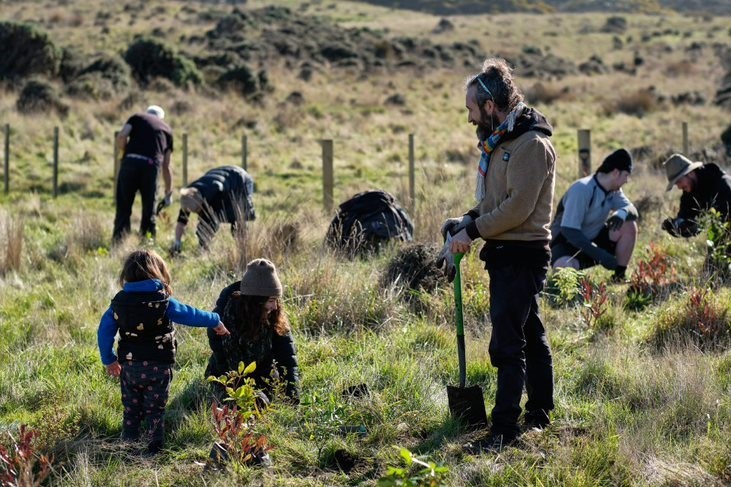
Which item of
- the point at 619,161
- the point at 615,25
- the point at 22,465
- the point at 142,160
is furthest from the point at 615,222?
the point at 615,25

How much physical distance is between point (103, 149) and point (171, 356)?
571 inches

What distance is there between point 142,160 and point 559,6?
9045 cm

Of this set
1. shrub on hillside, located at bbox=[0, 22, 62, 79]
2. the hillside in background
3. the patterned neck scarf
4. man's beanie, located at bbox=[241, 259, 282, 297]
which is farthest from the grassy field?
the hillside in background

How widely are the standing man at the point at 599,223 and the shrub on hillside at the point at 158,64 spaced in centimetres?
2126

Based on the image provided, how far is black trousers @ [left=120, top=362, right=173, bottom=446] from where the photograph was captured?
468 cm

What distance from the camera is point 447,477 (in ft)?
13.6

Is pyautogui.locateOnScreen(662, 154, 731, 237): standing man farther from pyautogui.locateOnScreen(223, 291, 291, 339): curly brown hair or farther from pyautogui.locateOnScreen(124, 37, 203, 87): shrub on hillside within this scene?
pyautogui.locateOnScreen(124, 37, 203, 87): shrub on hillside

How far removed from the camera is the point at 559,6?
94.6m

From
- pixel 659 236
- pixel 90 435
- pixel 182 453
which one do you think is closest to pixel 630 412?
pixel 182 453

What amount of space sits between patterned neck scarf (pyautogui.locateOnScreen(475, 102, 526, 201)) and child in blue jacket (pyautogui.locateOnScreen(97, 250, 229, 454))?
4.84 ft

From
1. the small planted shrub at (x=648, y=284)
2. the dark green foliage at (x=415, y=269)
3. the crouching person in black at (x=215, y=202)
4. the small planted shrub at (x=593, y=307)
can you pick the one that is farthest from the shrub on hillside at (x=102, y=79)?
the small planted shrub at (x=593, y=307)

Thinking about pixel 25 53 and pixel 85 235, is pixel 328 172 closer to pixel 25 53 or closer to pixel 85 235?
pixel 85 235

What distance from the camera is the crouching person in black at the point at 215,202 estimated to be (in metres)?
9.02

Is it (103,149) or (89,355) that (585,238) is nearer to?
(89,355)
